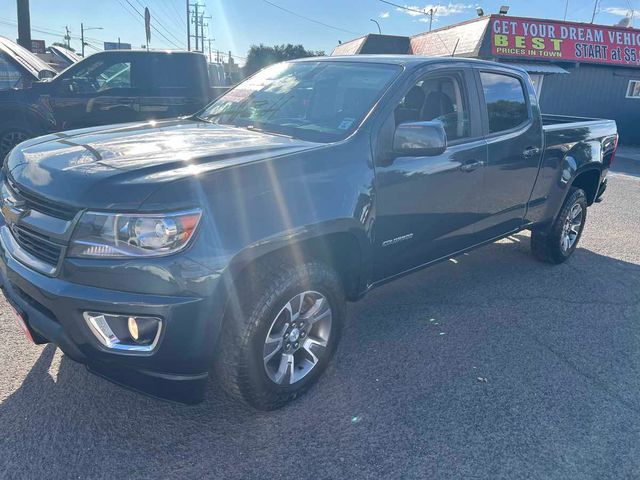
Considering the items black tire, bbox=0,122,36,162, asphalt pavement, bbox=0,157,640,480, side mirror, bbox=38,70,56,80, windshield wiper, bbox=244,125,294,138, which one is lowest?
asphalt pavement, bbox=0,157,640,480

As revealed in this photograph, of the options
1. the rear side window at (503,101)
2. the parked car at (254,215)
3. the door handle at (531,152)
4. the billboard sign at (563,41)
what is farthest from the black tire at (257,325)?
the billboard sign at (563,41)

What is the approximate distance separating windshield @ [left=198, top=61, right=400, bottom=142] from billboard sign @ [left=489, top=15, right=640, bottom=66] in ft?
49.5

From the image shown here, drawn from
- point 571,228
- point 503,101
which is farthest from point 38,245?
point 571,228

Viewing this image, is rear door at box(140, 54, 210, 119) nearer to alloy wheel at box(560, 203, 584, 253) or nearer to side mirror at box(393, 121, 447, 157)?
alloy wheel at box(560, 203, 584, 253)

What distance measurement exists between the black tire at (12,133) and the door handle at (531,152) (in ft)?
22.0

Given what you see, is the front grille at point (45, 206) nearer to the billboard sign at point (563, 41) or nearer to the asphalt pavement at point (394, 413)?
the asphalt pavement at point (394, 413)

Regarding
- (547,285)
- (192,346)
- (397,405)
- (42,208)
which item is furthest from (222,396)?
(547,285)

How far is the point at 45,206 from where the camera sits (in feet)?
7.48

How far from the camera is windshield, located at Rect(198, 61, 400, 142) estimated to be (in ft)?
10.0

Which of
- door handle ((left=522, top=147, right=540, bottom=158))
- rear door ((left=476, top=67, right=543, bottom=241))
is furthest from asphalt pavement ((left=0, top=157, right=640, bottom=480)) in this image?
door handle ((left=522, top=147, right=540, bottom=158))

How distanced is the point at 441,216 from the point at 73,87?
6.16 m

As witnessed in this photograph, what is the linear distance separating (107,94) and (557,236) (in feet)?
20.7

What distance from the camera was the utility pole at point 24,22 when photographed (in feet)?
45.7

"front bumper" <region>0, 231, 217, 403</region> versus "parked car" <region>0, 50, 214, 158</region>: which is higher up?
"parked car" <region>0, 50, 214, 158</region>
